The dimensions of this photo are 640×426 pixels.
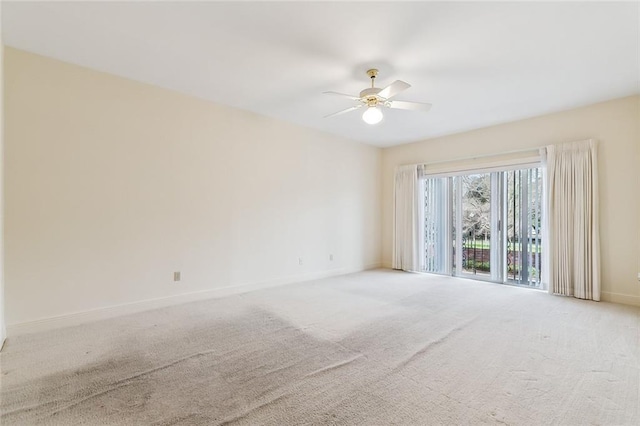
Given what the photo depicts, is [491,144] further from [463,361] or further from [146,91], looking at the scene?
[146,91]

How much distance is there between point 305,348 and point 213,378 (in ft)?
2.58

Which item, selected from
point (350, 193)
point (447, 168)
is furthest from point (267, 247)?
point (447, 168)

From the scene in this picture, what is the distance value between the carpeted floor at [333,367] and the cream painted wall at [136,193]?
0.49 metres

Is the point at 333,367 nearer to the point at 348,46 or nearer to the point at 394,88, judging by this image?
the point at 394,88

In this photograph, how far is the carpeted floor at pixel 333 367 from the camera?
5.64 feet

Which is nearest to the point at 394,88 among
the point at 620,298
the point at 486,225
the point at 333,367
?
the point at 333,367

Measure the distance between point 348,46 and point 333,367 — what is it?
2694 millimetres

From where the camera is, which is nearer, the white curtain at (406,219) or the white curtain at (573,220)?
the white curtain at (573,220)

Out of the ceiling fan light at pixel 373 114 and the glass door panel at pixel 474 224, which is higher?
the ceiling fan light at pixel 373 114

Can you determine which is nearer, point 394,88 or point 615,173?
point 394,88

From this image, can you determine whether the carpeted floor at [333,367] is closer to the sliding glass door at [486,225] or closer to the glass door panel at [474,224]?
the sliding glass door at [486,225]

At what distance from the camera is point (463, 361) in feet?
7.60

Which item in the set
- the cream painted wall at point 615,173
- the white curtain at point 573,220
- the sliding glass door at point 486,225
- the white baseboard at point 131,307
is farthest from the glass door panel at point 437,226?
the white baseboard at point 131,307

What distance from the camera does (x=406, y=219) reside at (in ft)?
19.8
